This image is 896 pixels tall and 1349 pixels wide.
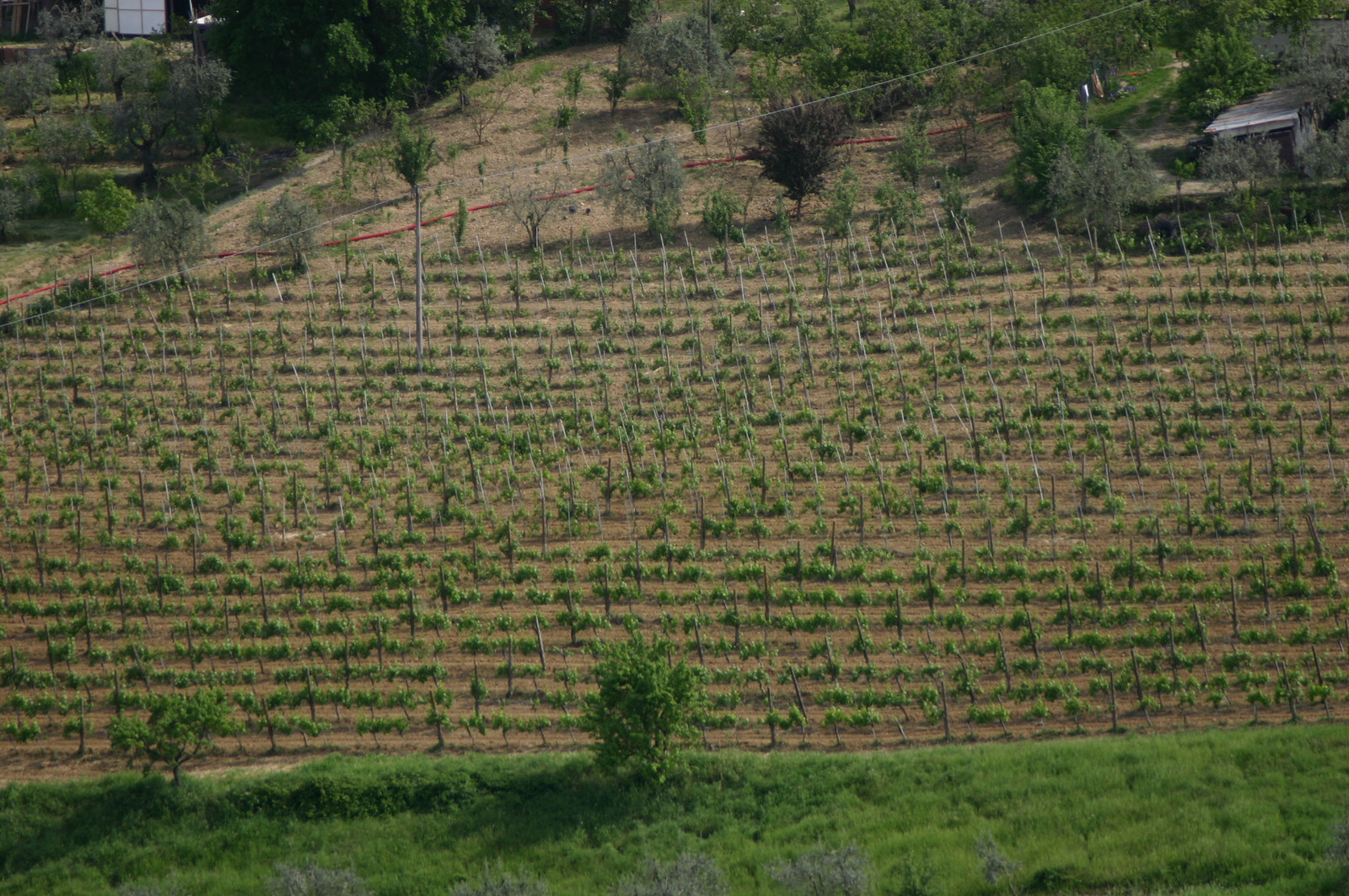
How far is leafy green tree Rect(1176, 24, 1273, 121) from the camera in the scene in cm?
3759

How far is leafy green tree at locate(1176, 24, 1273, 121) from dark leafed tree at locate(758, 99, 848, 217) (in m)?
9.46

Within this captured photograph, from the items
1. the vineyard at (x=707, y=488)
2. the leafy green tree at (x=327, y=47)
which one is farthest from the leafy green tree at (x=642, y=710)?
the leafy green tree at (x=327, y=47)

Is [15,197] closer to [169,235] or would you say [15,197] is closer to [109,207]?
[109,207]

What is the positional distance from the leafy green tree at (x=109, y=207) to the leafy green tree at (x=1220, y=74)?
88.6ft

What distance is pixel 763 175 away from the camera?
1453 inches

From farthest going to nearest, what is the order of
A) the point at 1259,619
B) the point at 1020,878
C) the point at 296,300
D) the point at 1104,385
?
the point at 296,300 < the point at 1104,385 < the point at 1259,619 < the point at 1020,878

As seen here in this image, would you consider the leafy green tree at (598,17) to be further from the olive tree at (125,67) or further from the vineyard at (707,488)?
the vineyard at (707,488)

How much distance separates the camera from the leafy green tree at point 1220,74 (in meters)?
37.6

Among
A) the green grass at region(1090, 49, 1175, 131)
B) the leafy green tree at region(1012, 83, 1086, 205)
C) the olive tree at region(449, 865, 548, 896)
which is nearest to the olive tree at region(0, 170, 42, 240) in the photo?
the leafy green tree at region(1012, 83, 1086, 205)

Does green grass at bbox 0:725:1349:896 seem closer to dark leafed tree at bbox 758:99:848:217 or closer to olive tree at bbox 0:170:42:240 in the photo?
dark leafed tree at bbox 758:99:848:217

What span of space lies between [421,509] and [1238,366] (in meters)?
16.0

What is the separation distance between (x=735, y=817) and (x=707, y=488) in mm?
7748

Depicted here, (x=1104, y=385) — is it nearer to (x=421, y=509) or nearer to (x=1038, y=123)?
(x=1038, y=123)

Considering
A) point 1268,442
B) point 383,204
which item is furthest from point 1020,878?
point 383,204
